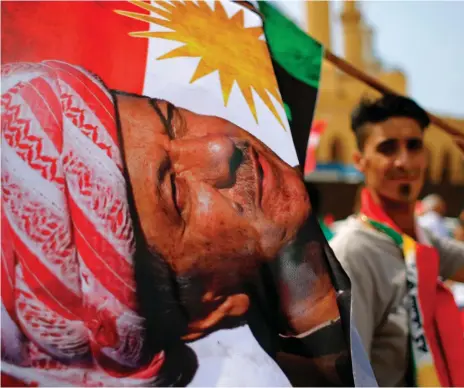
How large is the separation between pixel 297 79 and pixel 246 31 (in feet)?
0.76

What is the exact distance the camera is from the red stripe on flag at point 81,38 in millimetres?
1065

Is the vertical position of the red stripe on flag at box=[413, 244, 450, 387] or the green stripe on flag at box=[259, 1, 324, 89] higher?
the green stripe on flag at box=[259, 1, 324, 89]

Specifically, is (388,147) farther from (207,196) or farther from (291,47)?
(207,196)

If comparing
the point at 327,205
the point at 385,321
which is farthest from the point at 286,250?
the point at 327,205

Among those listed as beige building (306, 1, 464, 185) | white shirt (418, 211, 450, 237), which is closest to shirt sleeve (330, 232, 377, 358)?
white shirt (418, 211, 450, 237)

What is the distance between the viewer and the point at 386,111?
1.82 meters

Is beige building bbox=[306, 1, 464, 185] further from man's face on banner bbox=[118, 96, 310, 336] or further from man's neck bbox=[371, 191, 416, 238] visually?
man's face on banner bbox=[118, 96, 310, 336]

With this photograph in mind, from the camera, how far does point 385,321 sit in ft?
5.39

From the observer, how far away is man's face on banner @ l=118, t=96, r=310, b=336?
3.57 feet

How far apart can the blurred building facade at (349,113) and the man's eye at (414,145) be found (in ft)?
32.9

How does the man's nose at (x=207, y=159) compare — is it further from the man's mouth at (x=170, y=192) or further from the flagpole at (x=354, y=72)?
the flagpole at (x=354, y=72)

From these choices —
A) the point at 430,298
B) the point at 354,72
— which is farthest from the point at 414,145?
the point at 430,298

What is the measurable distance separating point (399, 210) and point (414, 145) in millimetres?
180

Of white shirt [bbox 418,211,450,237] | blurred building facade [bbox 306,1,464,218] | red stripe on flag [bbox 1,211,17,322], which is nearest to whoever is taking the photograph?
→ red stripe on flag [bbox 1,211,17,322]
